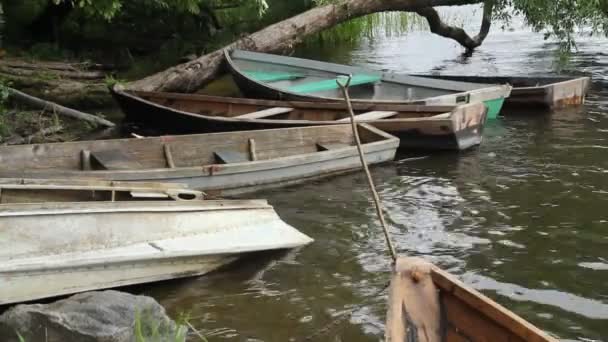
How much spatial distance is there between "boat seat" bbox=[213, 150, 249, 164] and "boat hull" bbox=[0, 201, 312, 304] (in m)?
2.16

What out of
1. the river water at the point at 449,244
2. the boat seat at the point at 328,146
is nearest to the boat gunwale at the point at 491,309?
the river water at the point at 449,244

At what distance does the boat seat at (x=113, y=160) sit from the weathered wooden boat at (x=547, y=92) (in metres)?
7.04

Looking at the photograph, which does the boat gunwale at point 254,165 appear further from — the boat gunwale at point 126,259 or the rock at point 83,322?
the rock at point 83,322

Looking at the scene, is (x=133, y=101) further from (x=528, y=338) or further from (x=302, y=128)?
(x=528, y=338)

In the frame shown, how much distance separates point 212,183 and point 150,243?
91.5 inches

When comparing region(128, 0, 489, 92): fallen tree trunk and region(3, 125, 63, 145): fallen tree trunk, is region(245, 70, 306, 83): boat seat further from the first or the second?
region(3, 125, 63, 145): fallen tree trunk

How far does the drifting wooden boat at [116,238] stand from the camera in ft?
16.5

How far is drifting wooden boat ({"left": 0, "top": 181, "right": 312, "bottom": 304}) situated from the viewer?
16.5ft

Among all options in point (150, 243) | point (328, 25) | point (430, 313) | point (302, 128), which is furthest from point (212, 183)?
point (328, 25)

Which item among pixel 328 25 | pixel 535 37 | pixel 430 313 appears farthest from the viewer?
pixel 535 37

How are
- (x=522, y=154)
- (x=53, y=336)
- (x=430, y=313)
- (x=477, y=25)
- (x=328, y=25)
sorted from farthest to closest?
(x=477, y=25) → (x=328, y=25) → (x=522, y=154) → (x=53, y=336) → (x=430, y=313)

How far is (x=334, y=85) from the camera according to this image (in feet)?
40.1

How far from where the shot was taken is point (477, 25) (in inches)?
1027

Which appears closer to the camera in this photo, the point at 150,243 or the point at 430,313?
the point at 430,313
